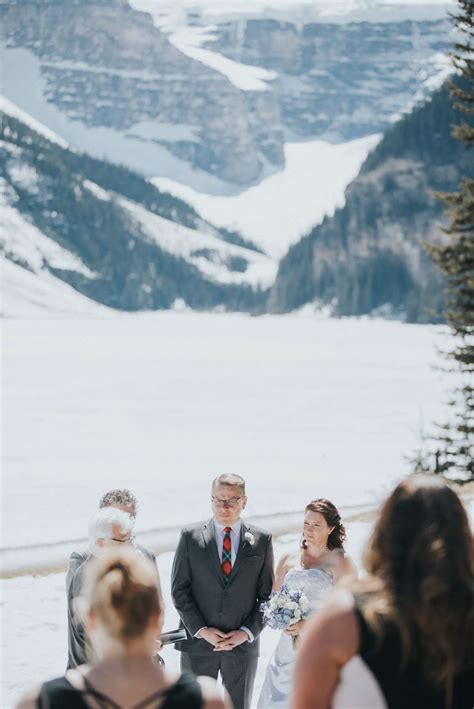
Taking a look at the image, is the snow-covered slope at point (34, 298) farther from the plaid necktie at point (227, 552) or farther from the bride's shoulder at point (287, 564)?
the bride's shoulder at point (287, 564)

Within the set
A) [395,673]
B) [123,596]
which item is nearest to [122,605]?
[123,596]

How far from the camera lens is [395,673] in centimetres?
319

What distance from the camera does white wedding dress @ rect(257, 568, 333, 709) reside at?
221 inches

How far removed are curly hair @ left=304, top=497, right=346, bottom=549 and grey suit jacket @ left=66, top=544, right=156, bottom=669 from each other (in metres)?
0.97

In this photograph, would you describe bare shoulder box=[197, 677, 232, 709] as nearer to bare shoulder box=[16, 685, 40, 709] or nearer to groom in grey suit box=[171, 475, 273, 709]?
bare shoulder box=[16, 685, 40, 709]

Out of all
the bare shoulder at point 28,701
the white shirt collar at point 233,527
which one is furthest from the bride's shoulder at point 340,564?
the bare shoulder at point 28,701

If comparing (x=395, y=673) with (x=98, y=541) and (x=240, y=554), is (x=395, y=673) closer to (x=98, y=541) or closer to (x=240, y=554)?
(x=98, y=541)

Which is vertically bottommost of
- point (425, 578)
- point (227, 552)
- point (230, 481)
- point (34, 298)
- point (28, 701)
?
point (34, 298)

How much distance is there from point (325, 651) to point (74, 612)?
8.43 feet

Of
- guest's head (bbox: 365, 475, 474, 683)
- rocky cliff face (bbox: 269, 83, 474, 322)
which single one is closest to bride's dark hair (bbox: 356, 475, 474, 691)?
guest's head (bbox: 365, 475, 474, 683)

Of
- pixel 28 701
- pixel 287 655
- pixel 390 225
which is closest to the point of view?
pixel 28 701

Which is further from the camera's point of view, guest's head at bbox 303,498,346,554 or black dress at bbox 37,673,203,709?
guest's head at bbox 303,498,346,554

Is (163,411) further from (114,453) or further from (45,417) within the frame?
(114,453)

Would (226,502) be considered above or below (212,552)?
above
